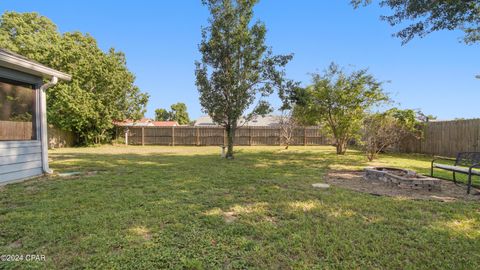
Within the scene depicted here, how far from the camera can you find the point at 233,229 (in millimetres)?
2504

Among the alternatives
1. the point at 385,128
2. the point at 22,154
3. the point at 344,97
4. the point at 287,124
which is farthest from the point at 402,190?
the point at 287,124

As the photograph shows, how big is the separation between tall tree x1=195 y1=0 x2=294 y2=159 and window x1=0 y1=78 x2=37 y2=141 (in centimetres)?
503

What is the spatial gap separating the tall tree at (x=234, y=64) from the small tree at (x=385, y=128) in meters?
3.67

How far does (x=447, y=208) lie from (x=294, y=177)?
8.93 ft

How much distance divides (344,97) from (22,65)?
1019 cm

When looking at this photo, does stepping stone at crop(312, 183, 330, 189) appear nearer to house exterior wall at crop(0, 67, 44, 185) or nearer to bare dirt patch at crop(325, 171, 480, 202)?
bare dirt patch at crop(325, 171, 480, 202)

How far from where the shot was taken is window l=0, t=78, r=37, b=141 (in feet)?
15.3

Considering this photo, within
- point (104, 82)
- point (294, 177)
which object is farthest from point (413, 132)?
point (104, 82)

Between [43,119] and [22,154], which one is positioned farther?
[43,119]

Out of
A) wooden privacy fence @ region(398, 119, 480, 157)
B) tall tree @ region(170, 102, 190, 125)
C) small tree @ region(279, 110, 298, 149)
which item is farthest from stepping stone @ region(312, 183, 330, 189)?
tall tree @ region(170, 102, 190, 125)

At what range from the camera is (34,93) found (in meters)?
5.28

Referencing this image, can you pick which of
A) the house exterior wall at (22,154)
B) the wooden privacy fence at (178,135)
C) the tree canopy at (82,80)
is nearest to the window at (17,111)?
the house exterior wall at (22,154)

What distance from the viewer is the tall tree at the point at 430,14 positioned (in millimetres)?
4387

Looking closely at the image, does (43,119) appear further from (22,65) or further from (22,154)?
(22,65)
